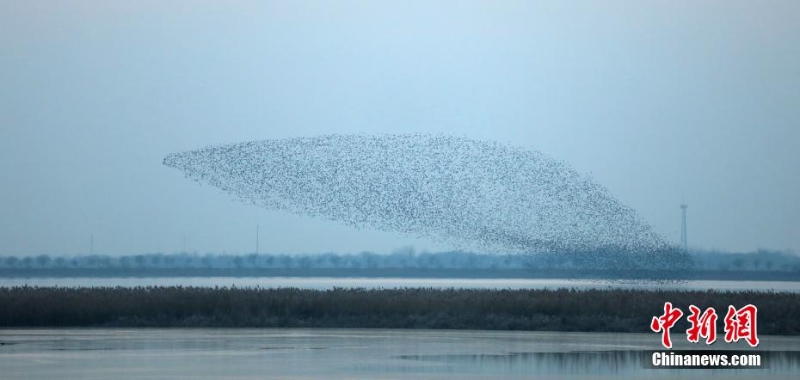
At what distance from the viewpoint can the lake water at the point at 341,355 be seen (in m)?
22.8

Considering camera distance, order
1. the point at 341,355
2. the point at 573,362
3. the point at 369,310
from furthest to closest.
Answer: the point at 369,310 → the point at 341,355 → the point at 573,362

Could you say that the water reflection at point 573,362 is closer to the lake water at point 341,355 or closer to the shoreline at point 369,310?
the lake water at point 341,355

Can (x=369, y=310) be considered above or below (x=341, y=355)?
above

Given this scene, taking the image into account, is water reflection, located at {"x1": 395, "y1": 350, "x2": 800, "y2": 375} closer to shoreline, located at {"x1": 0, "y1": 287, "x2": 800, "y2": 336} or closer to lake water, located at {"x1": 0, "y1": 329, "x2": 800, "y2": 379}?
lake water, located at {"x1": 0, "y1": 329, "x2": 800, "y2": 379}

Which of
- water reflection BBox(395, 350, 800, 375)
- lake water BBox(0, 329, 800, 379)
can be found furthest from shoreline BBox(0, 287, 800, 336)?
water reflection BBox(395, 350, 800, 375)

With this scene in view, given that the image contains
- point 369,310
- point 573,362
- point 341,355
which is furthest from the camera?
point 369,310

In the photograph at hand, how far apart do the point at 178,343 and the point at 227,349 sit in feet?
8.46

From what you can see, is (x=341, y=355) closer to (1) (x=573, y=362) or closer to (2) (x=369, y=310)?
(1) (x=573, y=362)

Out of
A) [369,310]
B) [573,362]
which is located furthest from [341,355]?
[369,310]

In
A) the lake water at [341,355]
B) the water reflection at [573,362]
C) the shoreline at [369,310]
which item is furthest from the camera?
the shoreline at [369,310]

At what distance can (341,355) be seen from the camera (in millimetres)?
26953

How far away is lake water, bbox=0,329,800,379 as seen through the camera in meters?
22.8

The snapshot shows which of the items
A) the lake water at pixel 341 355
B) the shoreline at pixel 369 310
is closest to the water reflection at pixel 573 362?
the lake water at pixel 341 355

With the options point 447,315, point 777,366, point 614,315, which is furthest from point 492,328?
point 777,366
